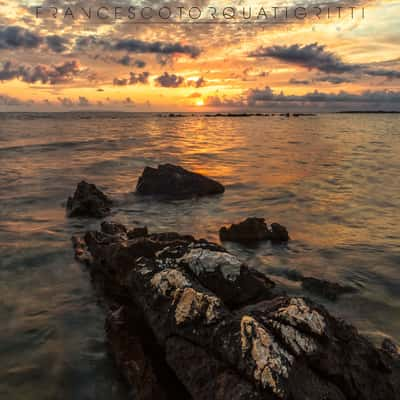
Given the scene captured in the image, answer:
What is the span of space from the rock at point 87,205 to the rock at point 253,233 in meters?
4.86

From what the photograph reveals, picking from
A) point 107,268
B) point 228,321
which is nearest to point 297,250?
point 107,268

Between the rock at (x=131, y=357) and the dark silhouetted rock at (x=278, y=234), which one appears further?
the dark silhouetted rock at (x=278, y=234)

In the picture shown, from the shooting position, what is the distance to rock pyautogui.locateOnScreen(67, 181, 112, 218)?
12.2m

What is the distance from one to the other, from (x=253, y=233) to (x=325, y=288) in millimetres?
3021

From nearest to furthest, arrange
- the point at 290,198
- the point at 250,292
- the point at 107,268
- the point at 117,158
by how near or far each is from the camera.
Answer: the point at 250,292
the point at 107,268
the point at 290,198
the point at 117,158

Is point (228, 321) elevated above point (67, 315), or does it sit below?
above

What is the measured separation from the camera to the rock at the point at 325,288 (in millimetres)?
6891

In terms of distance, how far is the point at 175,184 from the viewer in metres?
15.4

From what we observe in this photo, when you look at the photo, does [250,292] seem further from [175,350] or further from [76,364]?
[76,364]

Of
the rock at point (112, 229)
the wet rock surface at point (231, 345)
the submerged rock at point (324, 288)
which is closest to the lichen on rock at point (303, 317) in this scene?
the wet rock surface at point (231, 345)

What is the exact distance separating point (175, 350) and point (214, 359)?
1.73 feet

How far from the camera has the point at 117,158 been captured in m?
29.0

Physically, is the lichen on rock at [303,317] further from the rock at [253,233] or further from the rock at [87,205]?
the rock at [87,205]

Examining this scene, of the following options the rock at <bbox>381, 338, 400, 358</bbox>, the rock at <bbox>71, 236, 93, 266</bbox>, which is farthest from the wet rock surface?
the rock at <bbox>71, 236, 93, 266</bbox>
